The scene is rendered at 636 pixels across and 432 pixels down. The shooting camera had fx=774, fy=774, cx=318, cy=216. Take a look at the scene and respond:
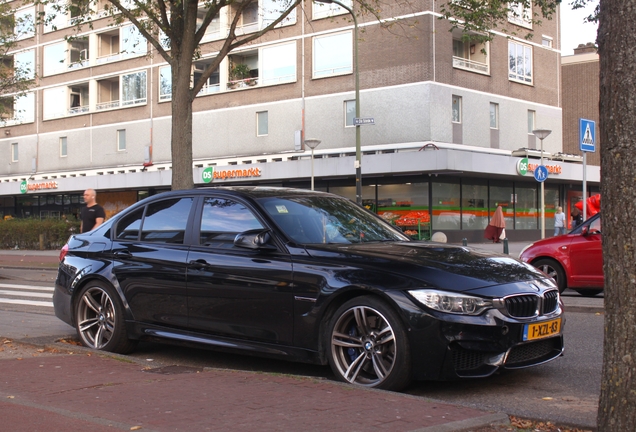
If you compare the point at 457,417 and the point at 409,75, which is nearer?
the point at 457,417

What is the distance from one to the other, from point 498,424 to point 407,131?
105 ft

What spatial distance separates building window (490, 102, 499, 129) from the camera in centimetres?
3912

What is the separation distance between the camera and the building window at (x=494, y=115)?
128ft

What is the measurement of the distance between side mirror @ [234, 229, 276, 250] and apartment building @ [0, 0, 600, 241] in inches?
991

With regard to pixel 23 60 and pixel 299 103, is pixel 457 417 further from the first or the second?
pixel 23 60

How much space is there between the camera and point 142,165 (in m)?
46.6

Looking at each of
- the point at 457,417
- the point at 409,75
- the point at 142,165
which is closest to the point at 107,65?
the point at 142,165

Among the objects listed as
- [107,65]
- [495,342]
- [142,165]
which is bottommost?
[495,342]

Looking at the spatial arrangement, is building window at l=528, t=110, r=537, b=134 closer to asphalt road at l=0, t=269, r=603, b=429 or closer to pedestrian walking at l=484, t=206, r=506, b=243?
pedestrian walking at l=484, t=206, r=506, b=243

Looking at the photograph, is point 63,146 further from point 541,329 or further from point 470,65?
point 541,329

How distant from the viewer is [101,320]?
748cm

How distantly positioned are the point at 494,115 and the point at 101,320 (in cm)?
3425

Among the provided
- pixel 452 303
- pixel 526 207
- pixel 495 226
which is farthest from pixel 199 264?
pixel 526 207

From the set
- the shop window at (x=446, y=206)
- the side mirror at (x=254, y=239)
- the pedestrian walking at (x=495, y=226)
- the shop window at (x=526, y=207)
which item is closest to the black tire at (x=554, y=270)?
the side mirror at (x=254, y=239)
